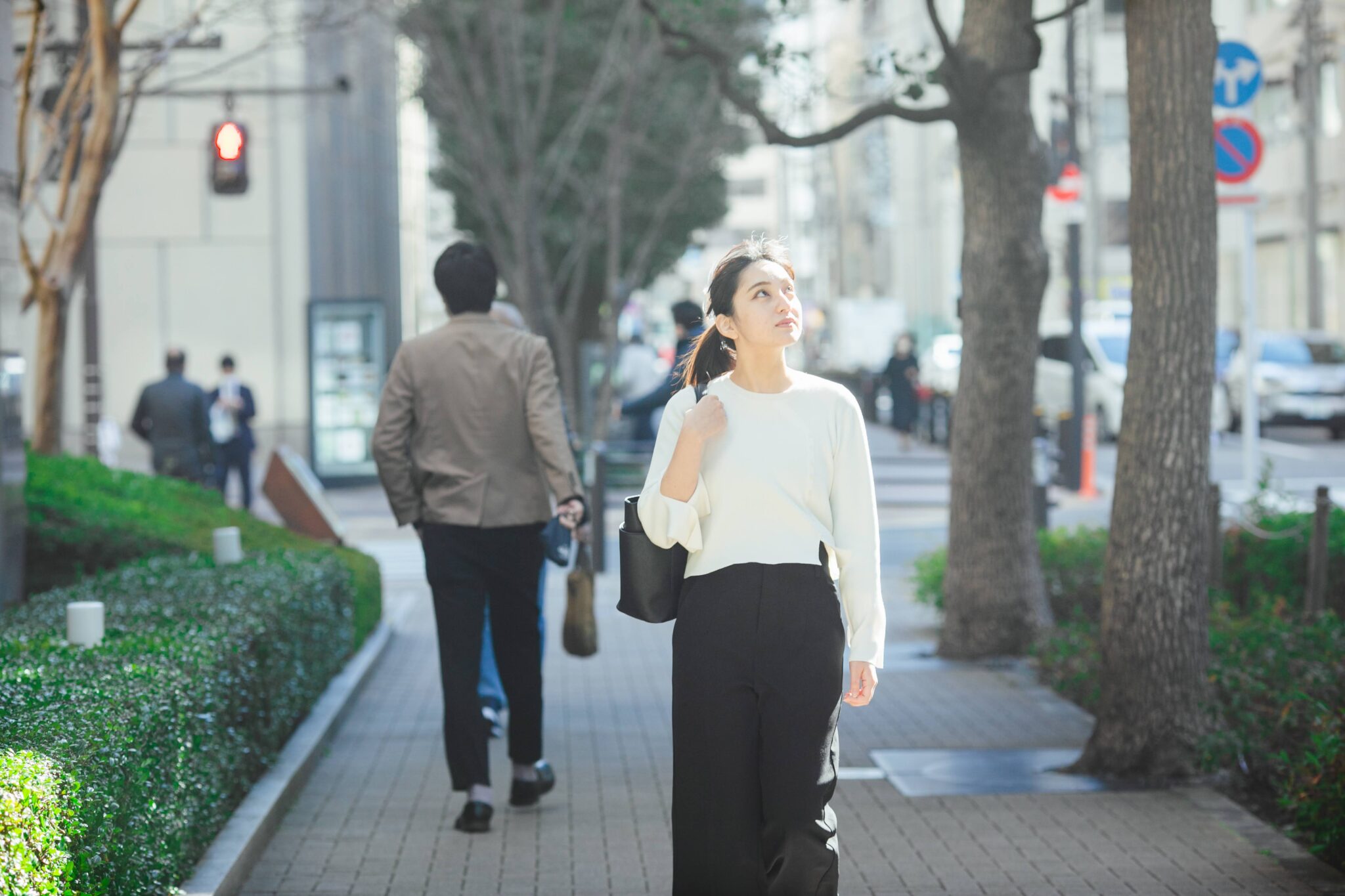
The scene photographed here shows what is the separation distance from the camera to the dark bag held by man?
3.87 meters

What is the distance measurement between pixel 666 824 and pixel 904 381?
23933 millimetres

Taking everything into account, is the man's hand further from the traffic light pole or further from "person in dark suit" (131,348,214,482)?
the traffic light pole

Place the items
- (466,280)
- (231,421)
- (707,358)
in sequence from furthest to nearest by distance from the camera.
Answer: (231,421) → (466,280) → (707,358)

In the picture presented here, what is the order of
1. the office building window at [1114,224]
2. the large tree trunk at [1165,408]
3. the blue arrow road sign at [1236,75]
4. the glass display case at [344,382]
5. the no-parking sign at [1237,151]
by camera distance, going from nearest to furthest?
the large tree trunk at [1165,408] < the blue arrow road sign at [1236,75] < the no-parking sign at [1237,151] < the glass display case at [344,382] < the office building window at [1114,224]

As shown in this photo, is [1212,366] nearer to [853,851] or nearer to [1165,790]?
[1165,790]

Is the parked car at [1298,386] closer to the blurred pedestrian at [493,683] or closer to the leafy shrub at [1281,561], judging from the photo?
the leafy shrub at [1281,561]

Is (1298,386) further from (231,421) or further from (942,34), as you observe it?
(942,34)

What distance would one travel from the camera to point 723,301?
3926 mm

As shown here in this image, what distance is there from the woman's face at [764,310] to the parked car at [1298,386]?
24758mm

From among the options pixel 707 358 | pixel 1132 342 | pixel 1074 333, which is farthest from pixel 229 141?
pixel 1074 333

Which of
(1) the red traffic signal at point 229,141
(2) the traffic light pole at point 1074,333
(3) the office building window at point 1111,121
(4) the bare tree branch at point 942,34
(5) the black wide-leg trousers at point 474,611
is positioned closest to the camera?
(5) the black wide-leg trousers at point 474,611

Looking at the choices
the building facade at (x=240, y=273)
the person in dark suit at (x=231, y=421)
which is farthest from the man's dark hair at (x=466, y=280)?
the building facade at (x=240, y=273)

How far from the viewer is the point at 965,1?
345 inches

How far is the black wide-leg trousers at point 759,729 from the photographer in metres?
3.78
